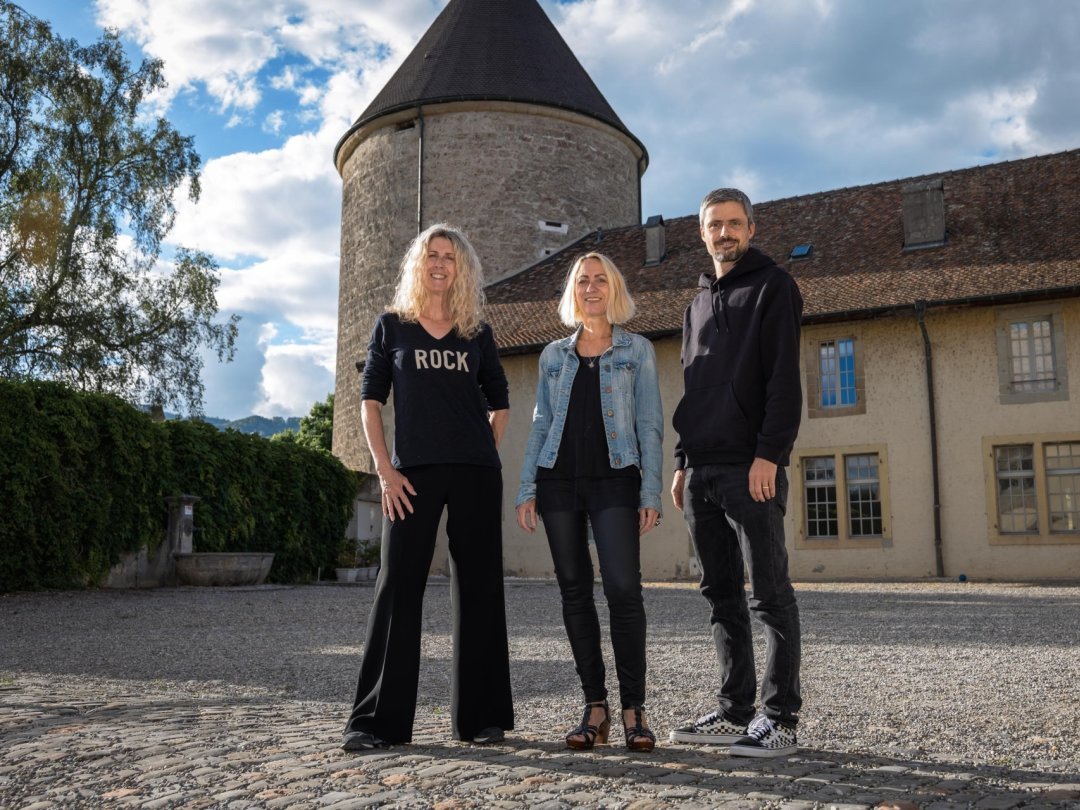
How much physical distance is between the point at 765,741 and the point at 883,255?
18.3 meters

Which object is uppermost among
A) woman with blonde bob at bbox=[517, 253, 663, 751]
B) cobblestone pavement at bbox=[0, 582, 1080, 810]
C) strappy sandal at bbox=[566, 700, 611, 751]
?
woman with blonde bob at bbox=[517, 253, 663, 751]

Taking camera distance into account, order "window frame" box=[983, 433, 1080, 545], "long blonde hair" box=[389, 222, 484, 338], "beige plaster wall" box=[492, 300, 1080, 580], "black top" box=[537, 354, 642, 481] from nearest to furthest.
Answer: "black top" box=[537, 354, 642, 481], "long blonde hair" box=[389, 222, 484, 338], "window frame" box=[983, 433, 1080, 545], "beige plaster wall" box=[492, 300, 1080, 580]

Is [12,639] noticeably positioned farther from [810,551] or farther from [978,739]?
[810,551]

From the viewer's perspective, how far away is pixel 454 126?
2723 centimetres

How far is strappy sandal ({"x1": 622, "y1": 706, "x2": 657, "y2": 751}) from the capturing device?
3701mm

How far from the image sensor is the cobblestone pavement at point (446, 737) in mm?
3131

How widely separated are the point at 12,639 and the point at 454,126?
66.6 feet

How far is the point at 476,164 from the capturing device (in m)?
27.0

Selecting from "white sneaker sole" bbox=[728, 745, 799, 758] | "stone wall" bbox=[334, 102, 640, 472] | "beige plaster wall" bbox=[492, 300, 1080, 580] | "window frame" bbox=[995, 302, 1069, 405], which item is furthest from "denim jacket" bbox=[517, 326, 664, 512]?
"stone wall" bbox=[334, 102, 640, 472]

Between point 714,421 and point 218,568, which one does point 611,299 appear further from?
point 218,568

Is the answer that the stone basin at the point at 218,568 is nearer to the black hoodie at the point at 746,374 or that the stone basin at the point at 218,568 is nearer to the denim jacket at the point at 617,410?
the denim jacket at the point at 617,410

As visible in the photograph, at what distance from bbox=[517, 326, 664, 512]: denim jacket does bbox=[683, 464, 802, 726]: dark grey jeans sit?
0.20 metres

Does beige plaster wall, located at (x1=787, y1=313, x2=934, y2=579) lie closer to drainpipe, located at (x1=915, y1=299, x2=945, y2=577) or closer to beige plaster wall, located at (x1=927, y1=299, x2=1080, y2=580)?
drainpipe, located at (x1=915, y1=299, x2=945, y2=577)

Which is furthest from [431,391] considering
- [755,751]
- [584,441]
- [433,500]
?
[755,751]
